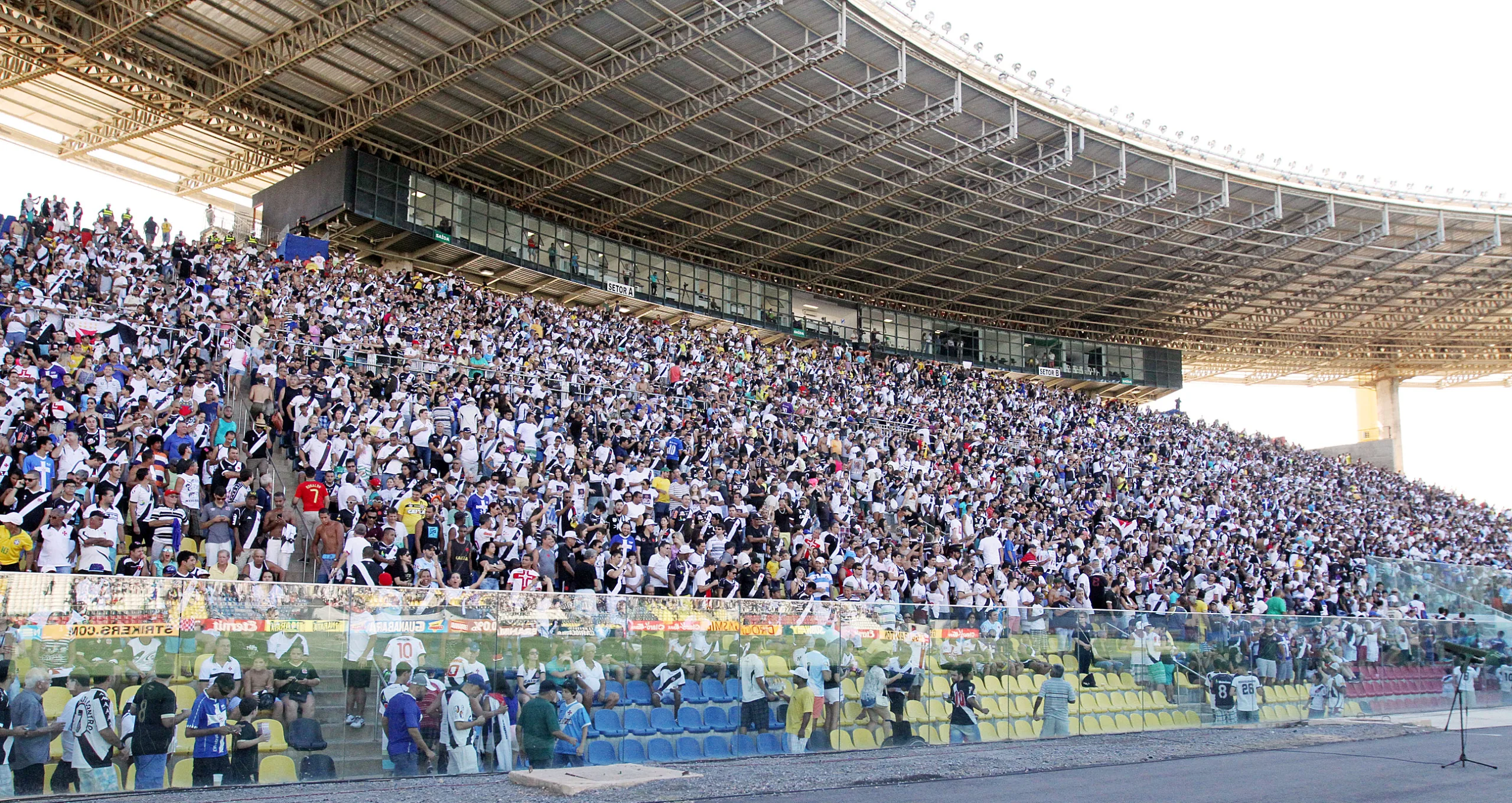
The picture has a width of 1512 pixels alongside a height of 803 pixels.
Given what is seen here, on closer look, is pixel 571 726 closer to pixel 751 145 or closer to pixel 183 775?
pixel 183 775

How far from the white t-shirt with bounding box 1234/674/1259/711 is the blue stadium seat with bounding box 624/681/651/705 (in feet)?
27.8

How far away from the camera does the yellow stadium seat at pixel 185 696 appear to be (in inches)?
317

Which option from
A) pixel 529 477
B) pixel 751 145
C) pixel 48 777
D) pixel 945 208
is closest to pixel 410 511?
pixel 529 477

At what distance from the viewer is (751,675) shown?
1105cm

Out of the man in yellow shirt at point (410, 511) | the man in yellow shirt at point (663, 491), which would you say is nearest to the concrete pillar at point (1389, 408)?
the man in yellow shirt at point (663, 491)

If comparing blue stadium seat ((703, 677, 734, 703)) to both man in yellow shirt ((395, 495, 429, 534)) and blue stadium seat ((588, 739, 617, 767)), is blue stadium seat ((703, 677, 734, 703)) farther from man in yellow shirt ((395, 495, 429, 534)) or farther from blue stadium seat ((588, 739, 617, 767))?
man in yellow shirt ((395, 495, 429, 534))

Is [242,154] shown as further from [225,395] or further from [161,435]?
[161,435]

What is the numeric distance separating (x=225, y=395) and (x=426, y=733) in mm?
8031

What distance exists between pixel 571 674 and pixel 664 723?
1079 mm

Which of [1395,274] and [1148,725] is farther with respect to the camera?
[1395,274]

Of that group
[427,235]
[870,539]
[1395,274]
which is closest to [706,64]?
[427,235]

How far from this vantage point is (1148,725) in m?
13.8

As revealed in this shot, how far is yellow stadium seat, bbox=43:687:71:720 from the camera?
7.54 m

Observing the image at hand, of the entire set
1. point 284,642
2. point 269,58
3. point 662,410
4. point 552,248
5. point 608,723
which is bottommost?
point 608,723
